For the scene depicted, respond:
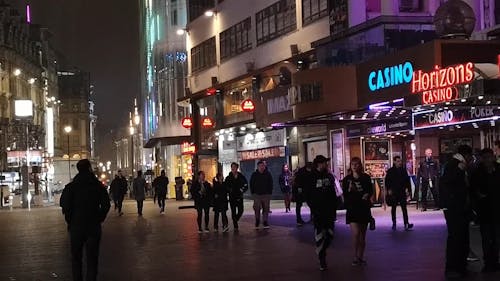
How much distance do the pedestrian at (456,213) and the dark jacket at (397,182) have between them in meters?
7.83

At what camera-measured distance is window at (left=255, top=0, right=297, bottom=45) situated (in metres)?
37.5

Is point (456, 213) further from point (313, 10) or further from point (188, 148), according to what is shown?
point (188, 148)

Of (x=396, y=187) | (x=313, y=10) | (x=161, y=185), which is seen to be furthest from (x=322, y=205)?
(x=313, y=10)

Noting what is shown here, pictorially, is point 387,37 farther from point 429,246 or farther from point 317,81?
point 429,246

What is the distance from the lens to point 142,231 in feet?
76.3

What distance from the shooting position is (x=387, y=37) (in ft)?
90.1

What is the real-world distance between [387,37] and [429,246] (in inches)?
527

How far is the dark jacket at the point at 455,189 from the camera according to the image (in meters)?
11.4

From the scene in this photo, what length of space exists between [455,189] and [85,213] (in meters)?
5.18

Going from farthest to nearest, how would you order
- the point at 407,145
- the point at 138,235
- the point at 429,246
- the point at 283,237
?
the point at 407,145 < the point at 138,235 < the point at 283,237 < the point at 429,246

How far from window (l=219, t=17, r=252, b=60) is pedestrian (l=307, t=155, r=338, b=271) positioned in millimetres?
30061

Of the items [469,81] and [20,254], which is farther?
[469,81]

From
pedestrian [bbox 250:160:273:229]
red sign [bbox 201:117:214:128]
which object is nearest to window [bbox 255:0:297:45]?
red sign [bbox 201:117:214:128]

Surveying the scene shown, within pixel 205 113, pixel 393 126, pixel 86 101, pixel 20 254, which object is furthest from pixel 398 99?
pixel 86 101
